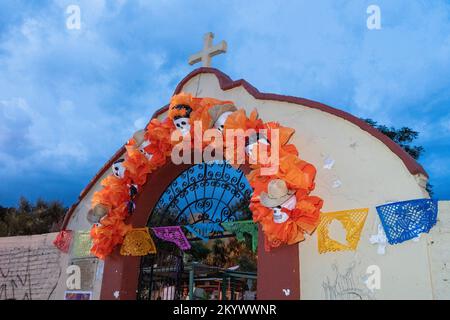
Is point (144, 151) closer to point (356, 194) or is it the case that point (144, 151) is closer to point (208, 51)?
point (208, 51)

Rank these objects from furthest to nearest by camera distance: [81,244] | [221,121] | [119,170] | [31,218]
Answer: [31,218]
[81,244]
[119,170]
[221,121]

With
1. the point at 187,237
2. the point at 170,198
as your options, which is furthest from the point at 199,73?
the point at 187,237

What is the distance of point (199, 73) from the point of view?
5.86 m

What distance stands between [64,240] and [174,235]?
224 centimetres

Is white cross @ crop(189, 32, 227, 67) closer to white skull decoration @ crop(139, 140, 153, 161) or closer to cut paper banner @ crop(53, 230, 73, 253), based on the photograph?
white skull decoration @ crop(139, 140, 153, 161)

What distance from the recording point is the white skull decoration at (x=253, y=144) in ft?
14.2

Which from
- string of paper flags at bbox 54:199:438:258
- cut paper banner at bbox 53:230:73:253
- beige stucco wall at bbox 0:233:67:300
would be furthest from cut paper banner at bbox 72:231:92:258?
string of paper flags at bbox 54:199:438:258

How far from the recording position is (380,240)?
3721 mm

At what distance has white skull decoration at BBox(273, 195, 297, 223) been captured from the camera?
12.9 ft

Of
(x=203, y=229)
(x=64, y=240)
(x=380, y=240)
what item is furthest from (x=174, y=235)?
(x=380, y=240)

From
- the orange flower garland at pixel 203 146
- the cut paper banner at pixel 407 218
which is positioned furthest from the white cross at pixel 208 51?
the cut paper banner at pixel 407 218

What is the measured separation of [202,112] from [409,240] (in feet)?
8.55

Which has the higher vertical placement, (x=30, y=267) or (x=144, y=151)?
(x=144, y=151)

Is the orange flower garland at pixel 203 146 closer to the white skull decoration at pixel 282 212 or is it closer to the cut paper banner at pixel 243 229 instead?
the white skull decoration at pixel 282 212
